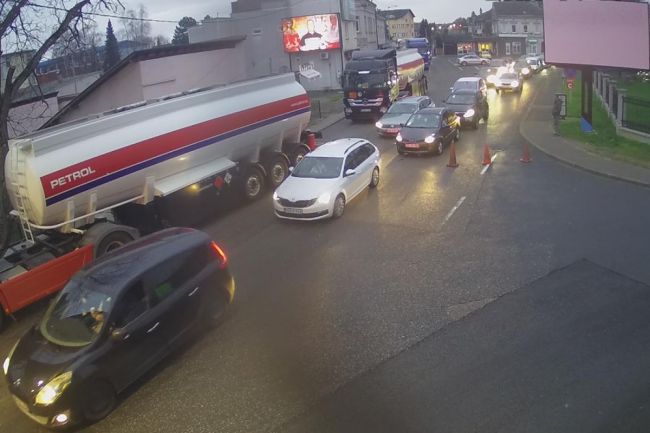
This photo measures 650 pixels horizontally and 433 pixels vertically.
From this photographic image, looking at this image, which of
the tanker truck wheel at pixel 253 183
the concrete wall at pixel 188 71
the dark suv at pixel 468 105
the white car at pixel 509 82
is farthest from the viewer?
the white car at pixel 509 82

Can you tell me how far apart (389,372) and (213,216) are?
9.25 meters

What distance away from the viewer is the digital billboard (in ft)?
154

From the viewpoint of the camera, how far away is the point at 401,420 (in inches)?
257

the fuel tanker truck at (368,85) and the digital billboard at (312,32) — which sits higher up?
the digital billboard at (312,32)

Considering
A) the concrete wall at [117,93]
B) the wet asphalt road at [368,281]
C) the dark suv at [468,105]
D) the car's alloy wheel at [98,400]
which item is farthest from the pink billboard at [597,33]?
the car's alloy wheel at [98,400]

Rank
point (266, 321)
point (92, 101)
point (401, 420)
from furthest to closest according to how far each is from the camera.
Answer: point (92, 101) < point (266, 321) < point (401, 420)

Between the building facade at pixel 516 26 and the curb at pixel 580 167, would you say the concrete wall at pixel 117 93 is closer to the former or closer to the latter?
the curb at pixel 580 167

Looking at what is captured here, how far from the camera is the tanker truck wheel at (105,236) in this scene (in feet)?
37.7

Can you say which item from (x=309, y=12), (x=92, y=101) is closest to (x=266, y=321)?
(x=92, y=101)

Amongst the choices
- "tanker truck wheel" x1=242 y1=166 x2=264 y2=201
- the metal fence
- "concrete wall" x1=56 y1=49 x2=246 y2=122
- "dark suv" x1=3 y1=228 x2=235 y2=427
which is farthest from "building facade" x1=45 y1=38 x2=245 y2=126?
the metal fence

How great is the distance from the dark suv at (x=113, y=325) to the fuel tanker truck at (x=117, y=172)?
270 centimetres

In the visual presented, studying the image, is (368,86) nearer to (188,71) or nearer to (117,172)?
(188,71)

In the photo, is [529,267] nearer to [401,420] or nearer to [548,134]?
[401,420]

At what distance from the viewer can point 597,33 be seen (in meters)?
21.9
